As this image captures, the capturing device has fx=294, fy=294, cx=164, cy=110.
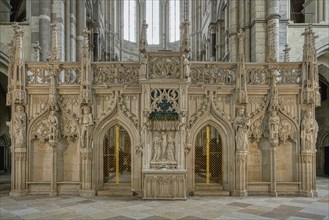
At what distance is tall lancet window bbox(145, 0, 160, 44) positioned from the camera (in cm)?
3928

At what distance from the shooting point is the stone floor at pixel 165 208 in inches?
301

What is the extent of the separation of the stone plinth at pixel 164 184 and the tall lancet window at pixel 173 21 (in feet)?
102

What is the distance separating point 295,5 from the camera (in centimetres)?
2145

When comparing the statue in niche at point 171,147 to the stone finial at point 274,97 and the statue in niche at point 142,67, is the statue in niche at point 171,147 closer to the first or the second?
the statue in niche at point 142,67

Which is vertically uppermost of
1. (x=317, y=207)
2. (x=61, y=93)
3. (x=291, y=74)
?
(x=291, y=74)

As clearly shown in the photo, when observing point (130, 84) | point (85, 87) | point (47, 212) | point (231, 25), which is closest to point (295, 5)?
point (231, 25)

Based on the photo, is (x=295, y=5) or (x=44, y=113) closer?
(x=44, y=113)

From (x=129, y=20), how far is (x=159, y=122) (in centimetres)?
3118

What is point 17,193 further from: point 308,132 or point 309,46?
point 309,46

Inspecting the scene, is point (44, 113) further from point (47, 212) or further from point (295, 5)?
point (295, 5)

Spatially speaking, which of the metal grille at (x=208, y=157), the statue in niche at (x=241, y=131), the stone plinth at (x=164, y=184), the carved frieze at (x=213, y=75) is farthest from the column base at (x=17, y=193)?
the statue in niche at (x=241, y=131)

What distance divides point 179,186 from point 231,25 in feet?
33.0

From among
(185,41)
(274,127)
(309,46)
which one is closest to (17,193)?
(185,41)

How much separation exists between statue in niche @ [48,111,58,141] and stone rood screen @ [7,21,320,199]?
0.04m
